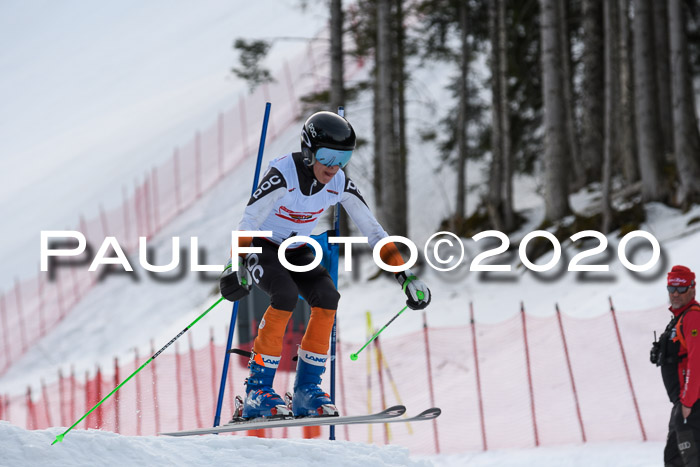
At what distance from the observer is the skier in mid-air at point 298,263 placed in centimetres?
506

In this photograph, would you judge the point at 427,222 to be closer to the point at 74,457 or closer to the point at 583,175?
the point at 583,175

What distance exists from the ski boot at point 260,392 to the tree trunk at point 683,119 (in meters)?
11.0

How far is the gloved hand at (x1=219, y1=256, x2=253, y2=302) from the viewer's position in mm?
4848

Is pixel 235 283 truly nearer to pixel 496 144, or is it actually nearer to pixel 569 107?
pixel 496 144

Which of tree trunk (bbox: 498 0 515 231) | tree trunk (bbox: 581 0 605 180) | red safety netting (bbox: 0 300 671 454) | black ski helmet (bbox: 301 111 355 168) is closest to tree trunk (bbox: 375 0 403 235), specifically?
tree trunk (bbox: 498 0 515 231)

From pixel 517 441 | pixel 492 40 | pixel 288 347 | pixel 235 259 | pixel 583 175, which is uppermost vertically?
pixel 492 40

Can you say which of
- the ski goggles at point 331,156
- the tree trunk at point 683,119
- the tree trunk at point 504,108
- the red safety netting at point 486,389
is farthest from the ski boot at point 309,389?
the tree trunk at point 504,108

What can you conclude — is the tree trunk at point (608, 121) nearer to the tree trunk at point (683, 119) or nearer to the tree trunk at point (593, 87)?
the tree trunk at point (683, 119)

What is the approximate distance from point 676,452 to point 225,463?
311 centimetres

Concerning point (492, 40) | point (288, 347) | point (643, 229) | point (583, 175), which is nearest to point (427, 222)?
point (583, 175)

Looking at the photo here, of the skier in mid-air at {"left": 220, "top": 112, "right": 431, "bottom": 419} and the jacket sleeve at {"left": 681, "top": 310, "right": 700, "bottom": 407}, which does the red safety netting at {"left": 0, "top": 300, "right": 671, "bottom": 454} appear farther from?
the jacket sleeve at {"left": 681, "top": 310, "right": 700, "bottom": 407}

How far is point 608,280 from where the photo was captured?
43.2 ft

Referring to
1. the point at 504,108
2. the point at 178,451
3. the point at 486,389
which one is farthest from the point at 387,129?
the point at 178,451

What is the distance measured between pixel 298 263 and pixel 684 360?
2.57 metres
